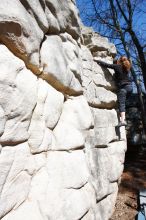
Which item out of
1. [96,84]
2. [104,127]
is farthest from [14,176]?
[96,84]

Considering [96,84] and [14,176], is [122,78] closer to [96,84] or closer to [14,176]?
[96,84]

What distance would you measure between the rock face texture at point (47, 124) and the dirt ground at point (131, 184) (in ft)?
1.65

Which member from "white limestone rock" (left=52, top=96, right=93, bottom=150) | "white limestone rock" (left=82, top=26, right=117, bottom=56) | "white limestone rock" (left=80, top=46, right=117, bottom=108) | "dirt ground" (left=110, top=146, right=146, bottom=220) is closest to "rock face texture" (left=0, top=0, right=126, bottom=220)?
"white limestone rock" (left=52, top=96, right=93, bottom=150)

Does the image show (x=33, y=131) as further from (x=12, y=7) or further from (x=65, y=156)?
(x=12, y=7)

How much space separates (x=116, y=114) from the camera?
6859 millimetres

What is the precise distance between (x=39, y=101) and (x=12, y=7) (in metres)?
1.18

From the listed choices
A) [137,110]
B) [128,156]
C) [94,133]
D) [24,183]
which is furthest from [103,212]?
[137,110]

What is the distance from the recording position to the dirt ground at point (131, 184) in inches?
246

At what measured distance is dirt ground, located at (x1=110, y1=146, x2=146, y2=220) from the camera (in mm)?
6246

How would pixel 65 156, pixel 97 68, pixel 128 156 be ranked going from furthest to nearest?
pixel 128 156
pixel 97 68
pixel 65 156

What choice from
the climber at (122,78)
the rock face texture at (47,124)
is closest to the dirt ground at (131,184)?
the rock face texture at (47,124)

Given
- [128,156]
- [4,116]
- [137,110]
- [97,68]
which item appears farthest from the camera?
[137,110]

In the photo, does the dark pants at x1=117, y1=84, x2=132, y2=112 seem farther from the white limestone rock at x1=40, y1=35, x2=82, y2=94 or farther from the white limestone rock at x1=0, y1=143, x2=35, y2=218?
the white limestone rock at x1=0, y1=143, x2=35, y2=218

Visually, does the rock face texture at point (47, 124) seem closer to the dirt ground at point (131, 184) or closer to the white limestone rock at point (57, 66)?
the white limestone rock at point (57, 66)
